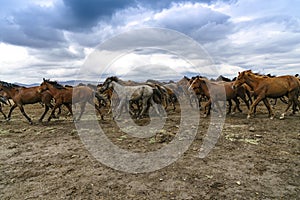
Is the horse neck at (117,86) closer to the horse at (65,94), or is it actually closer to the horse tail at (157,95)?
the horse at (65,94)

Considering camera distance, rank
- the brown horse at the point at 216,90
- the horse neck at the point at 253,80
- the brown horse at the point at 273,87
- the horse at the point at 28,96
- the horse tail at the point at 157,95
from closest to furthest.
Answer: the brown horse at the point at 273,87, the horse neck at the point at 253,80, the horse at the point at 28,96, the brown horse at the point at 216,90, the horse tail at the point at 157,95

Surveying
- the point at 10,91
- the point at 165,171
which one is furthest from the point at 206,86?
the point at 10,91

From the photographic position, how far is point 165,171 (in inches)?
190

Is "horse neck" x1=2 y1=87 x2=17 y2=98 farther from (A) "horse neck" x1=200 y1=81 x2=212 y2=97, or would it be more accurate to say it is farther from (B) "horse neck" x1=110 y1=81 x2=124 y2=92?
(A) "horse neck" x1=200 y1=81 x2=212 y2=97

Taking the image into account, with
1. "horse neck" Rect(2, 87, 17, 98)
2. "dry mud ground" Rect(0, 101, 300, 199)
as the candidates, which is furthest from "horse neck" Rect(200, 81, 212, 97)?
"horse neck" Rect(2, 87, 17, 98)

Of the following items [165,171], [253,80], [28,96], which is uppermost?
[253,80]

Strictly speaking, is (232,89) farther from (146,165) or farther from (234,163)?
(146,165)

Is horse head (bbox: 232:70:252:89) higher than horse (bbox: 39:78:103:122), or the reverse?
horse head (bbox: 232:70:252:89)

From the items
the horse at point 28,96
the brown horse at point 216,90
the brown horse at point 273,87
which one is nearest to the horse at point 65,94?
the horse at point 28,96

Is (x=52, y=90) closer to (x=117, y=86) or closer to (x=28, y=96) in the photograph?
(x=28, y=96)

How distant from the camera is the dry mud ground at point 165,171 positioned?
3.96 meters

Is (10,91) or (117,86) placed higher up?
(117,86)

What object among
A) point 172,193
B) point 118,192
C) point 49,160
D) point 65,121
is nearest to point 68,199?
point 118,192

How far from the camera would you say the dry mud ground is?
396 cm
